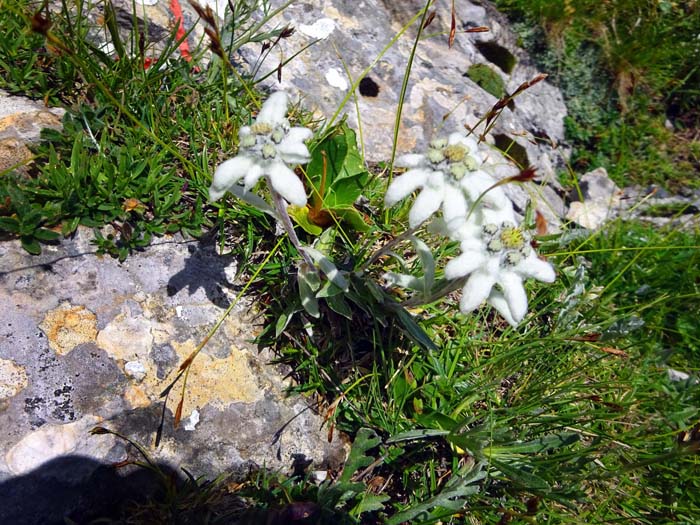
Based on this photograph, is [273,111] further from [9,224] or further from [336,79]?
[336,79]

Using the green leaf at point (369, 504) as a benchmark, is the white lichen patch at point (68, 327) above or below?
above

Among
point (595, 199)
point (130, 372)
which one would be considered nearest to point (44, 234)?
point (130, 372)

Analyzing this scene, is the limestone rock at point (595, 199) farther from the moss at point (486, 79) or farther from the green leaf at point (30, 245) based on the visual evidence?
the green leaf at point (30, 245)

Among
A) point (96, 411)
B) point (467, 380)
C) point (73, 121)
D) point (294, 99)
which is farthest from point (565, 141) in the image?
point (96, 411)

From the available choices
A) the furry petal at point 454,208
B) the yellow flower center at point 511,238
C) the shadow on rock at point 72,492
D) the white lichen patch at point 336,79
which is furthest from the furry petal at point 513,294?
the white lichen patch at point 336,79

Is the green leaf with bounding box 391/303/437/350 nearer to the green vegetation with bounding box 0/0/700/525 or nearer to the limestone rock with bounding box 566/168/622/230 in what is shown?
the green vegetation with bounding box 0/0/700/525

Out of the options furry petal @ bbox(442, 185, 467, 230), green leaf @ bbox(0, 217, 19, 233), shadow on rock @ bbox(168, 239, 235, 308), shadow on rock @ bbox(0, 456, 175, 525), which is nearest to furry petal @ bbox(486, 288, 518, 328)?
furry petal @ bbox(442, 185, 467, 230)
